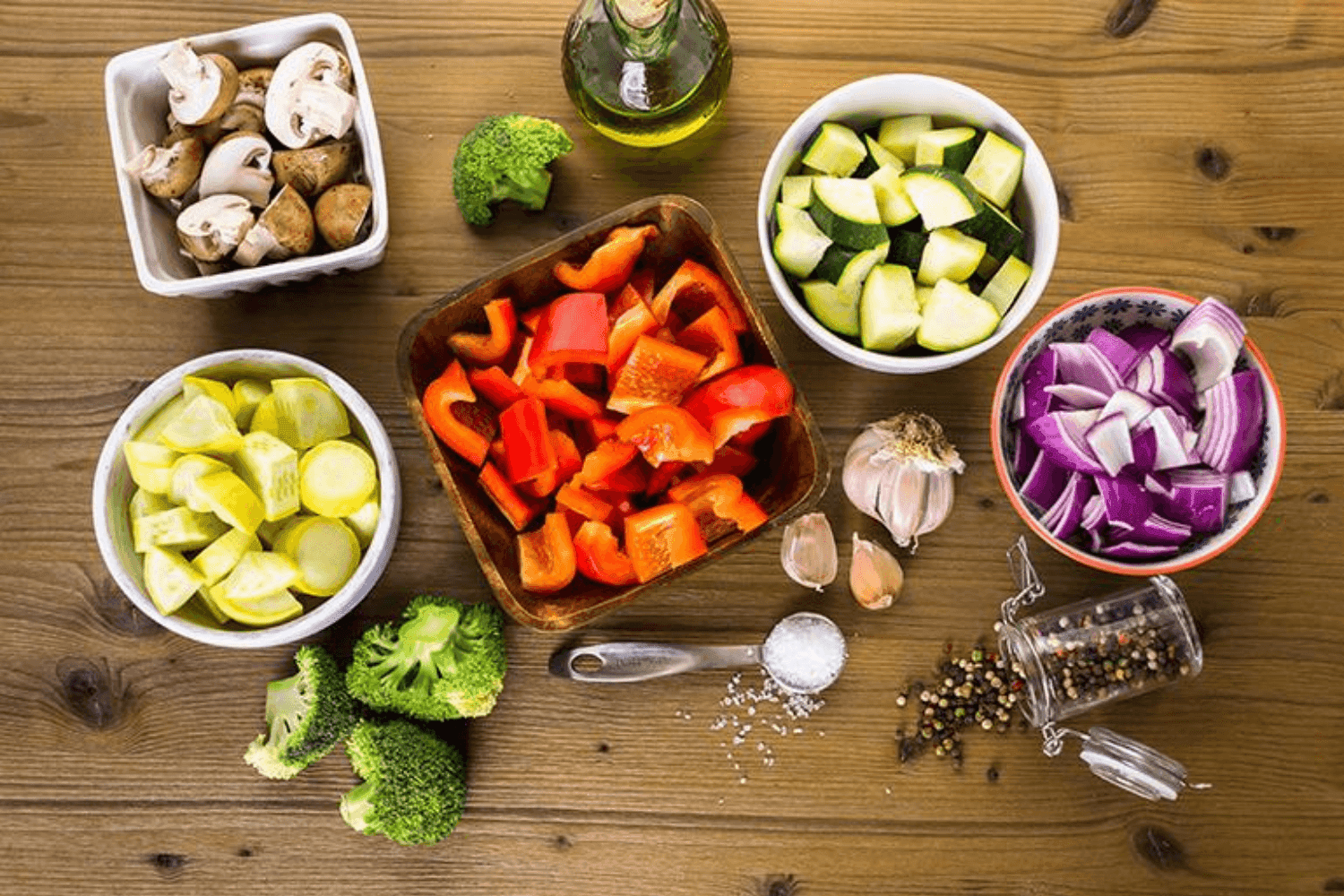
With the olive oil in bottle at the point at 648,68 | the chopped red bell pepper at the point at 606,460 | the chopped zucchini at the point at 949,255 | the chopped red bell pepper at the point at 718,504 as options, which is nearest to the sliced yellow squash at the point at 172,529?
the chopped red bell pepper at the point at 606,460

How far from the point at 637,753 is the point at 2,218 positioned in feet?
3.77

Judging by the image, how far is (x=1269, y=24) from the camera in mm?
1720

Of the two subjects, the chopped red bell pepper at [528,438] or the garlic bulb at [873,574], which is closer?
the chopped red bell pepper at [528,438]

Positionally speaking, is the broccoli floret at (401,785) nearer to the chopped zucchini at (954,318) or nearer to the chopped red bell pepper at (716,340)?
the chopped red bell pepper at (716,340)

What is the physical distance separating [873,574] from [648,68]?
72 centimetres

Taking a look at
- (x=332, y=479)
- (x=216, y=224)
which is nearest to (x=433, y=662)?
(x=332, y=479)

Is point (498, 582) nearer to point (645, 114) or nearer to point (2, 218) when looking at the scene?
point (645, 114)

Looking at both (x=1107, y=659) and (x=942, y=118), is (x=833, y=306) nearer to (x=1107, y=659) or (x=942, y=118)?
(x=942, y=118)

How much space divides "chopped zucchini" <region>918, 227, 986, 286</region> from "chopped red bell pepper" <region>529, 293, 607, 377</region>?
399 mm

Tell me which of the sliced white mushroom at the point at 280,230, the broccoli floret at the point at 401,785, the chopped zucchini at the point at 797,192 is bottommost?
the broccoli floret at the point at 401,785

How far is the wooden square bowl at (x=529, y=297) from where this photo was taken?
4.82 ft

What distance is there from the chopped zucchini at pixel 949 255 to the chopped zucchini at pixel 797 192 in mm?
159

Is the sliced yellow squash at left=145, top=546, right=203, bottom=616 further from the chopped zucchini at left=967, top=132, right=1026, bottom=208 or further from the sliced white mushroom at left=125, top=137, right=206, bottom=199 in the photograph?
the chopped zucchini at left=967, top=132, right=1026, bottom=208

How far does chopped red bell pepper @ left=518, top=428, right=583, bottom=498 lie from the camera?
1.52 m
